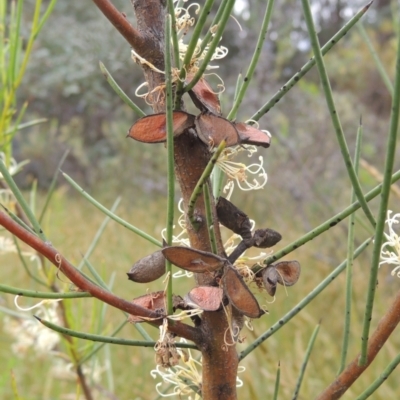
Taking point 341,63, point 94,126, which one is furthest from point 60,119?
point 341,63

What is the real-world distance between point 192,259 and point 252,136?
0.06 metres

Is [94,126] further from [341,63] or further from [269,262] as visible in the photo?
[269,262]

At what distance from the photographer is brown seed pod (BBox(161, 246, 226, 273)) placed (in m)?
0.21

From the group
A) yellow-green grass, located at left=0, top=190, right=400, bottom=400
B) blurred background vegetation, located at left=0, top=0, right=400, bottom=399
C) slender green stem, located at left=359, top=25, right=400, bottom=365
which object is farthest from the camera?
blurred background vegetation, located at left=0, top=0, right=400, bottom=399

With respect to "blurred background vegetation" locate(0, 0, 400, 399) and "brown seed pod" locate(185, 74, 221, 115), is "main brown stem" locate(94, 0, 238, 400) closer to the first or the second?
"brown seed pod" locate(185, 74, 221, 115)

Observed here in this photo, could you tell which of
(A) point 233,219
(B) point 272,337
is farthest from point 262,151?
(A) point 233,219

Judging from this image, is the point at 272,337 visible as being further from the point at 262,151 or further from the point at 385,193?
the point at 262,151

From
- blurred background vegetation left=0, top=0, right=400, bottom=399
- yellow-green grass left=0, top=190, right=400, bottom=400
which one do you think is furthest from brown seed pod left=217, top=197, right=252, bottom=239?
blurred background vegetation left=0, top=0, right=400, bottom=399

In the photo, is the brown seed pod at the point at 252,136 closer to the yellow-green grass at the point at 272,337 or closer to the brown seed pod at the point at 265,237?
the brown seed pod at the point at 265,237

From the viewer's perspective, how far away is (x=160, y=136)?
23cm

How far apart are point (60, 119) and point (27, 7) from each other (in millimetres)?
803

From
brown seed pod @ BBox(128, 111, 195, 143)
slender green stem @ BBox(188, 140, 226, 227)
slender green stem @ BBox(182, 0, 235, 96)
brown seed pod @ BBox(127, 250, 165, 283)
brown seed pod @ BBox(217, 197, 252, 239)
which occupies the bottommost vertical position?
brown seed pod @ BBox(127, 250, 165, 283)

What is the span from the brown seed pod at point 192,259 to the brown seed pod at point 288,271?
0.12ft

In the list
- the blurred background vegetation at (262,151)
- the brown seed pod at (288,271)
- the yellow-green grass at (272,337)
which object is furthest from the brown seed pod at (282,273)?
the blurred background vegetation at (262,151)
